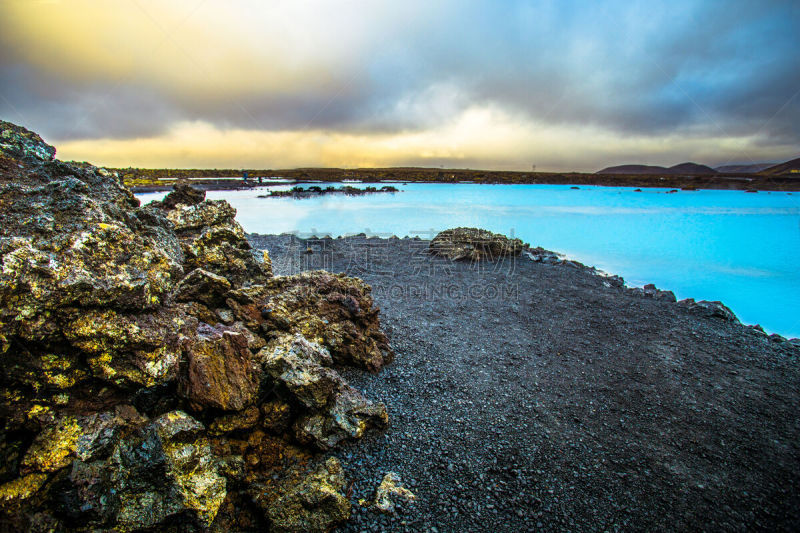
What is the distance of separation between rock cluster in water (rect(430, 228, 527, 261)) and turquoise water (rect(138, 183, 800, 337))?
5.21 meters

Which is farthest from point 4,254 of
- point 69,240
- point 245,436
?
point 245,436

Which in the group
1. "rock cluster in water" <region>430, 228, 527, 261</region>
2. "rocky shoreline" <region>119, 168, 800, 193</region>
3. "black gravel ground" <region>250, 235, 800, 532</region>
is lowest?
"black gravel ground" <region>250, 235, 800, 532</region>

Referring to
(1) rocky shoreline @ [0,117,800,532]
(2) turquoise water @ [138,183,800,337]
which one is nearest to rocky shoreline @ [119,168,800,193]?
(2) turquoise water @ [138,183,800,337]

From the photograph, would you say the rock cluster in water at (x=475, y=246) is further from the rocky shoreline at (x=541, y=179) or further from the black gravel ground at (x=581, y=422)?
the rocky shoreline at (x=541, y=179)

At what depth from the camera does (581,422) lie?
16.1 feet

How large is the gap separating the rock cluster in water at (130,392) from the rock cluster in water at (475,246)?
12.1 metres

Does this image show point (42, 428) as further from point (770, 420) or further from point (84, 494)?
point (770, 420)

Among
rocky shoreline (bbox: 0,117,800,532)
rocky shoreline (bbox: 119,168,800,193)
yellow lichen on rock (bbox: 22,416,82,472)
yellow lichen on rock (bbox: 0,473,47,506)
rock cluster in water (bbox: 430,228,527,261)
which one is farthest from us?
rocky shoreline (bbox: 119,168,800,193)

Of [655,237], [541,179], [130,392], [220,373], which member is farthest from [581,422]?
[541,179]

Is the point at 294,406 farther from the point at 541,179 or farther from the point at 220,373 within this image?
the point at 541,179

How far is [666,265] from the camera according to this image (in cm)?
1831

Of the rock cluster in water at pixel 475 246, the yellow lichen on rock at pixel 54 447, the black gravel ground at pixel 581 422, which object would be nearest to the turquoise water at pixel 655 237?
the rock cluster in water at pixel 475 246

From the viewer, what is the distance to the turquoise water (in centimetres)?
1435

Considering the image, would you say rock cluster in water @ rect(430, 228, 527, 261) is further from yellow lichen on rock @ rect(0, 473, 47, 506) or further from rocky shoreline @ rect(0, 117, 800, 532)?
yellow lichen on rock @ rect(0, 473, 47, 506)
